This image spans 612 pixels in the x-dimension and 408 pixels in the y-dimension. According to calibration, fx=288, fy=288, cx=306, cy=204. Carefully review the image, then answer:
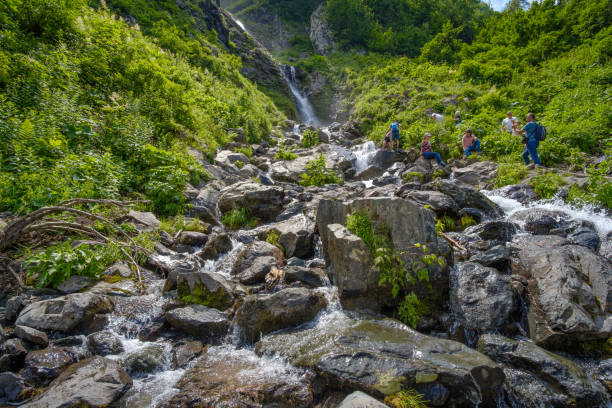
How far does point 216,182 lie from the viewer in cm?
1079

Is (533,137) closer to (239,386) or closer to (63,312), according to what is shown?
(239,386)

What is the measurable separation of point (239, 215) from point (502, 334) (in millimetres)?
7188

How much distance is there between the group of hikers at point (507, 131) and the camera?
10797 mm

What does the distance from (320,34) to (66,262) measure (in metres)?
57.6

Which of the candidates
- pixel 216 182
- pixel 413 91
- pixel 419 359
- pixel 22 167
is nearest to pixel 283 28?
pixel 413 91

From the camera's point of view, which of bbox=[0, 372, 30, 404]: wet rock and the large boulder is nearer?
bbox=[0, 372, 30, 404]: wet rock

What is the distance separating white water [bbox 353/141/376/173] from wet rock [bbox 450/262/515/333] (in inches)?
415

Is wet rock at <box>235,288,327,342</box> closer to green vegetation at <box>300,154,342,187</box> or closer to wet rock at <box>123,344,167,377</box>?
wet rock at <box>123,344,167,377</box>

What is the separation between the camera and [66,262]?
15.9 ft

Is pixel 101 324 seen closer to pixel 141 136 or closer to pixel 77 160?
pixel 77 160

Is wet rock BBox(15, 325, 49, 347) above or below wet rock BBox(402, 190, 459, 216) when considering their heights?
below

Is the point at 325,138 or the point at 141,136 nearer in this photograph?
the point at 141,136

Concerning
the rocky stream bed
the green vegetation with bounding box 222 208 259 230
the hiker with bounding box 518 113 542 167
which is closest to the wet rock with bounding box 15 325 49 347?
the rocky stream bed

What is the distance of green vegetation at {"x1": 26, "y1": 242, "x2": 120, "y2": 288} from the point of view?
4645 millimetres
